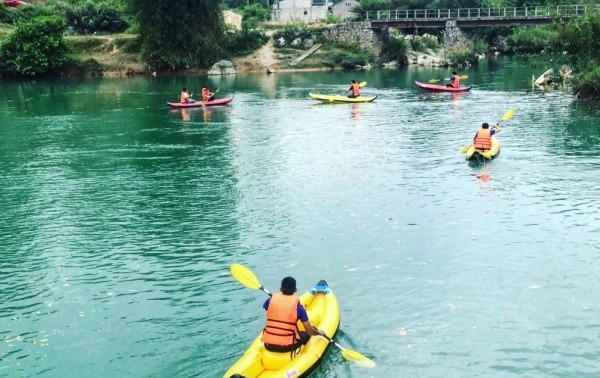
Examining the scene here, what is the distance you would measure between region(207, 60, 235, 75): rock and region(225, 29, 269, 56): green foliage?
3.89 m

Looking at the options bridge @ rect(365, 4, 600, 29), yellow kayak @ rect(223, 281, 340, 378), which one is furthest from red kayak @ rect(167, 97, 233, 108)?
bridge @ rect(365, 4, 600, 29)

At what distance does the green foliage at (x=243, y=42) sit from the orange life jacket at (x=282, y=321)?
69.6 metres

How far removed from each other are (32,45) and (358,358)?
6675 centimetres

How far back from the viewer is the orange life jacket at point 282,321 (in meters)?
12.0

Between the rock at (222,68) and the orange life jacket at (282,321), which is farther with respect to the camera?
the rock at (222,68)

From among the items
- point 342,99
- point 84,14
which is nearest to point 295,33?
point 84,14

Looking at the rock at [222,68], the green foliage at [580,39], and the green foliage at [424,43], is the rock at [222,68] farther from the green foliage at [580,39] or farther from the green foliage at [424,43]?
Result: the green foliage at [580,39]

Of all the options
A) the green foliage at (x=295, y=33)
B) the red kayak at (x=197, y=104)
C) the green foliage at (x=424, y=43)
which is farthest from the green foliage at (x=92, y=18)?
the red kayak at (x=197, y=104)

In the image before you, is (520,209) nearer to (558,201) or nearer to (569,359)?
(558,201)

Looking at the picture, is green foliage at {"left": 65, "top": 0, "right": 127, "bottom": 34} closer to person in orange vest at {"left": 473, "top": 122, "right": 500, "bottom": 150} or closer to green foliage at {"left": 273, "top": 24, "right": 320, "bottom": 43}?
green foliage at {"left": 273, "top": 24, "right": 320, "bottom": 43}

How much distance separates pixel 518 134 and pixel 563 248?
53.8ft

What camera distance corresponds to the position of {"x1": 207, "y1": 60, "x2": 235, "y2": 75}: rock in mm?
74562

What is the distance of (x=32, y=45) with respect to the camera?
70.1 meters

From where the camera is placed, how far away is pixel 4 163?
1187 inches
